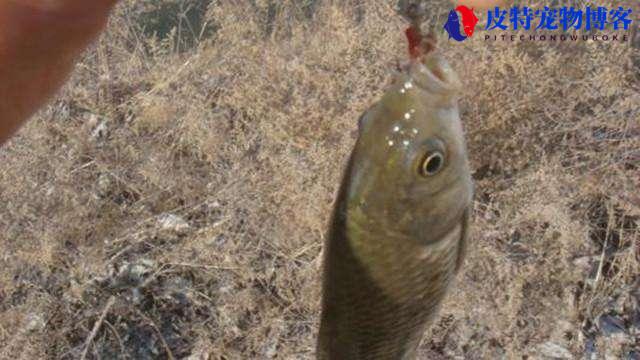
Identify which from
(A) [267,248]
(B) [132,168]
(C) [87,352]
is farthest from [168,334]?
(B) [132,168]

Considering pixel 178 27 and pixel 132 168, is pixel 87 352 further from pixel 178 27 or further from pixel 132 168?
pixel 178 27

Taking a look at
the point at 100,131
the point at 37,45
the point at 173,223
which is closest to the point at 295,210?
the point at 173,223

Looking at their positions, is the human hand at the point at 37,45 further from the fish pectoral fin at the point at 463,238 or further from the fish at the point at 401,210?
the fish pectoral fin at the point at 463,238

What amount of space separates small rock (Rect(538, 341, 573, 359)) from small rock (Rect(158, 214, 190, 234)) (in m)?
1.61

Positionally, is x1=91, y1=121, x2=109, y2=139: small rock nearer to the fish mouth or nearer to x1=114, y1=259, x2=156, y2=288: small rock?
x1=114, y1=259, x2=156, y2=288: small rock

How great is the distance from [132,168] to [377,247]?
267cm

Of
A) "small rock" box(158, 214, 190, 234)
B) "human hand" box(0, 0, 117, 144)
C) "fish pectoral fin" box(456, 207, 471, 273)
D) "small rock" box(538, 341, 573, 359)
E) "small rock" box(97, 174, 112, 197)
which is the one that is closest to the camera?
"human hand" box(0, 0, 117, 144)

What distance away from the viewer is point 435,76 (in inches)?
41.1

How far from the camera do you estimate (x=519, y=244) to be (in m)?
3.01

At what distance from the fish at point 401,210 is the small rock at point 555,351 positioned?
1.91 m

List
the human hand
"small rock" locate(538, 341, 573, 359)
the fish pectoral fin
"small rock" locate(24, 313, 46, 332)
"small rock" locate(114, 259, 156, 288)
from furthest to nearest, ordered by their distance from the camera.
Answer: "small rock" locate(114, 259, 156, 288)
"small rock" locate(24, 313, 46, 332)
"small rock" locate(538, 341, 573, 359)
the fish pectoral fin
the human hand

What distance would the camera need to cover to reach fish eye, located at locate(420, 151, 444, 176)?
109cm

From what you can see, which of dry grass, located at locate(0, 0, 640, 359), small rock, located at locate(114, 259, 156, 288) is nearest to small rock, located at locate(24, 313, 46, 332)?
dry grass, located at locate(0, 0, 640, 359)

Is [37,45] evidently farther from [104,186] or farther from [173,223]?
[104,186]
